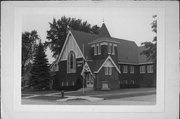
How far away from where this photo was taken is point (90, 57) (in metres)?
4.78

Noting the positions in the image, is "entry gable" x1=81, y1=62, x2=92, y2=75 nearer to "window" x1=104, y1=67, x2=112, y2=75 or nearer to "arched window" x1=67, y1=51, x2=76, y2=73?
"arched window" x1=67, y1=51, x2=76, y2=73

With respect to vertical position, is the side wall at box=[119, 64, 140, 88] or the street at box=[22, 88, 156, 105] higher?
the side wall at box=[119, 64, 140, 88]

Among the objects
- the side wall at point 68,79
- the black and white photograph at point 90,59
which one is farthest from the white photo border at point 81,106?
the side wall at point 68,79

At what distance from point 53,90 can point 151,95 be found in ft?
4.85

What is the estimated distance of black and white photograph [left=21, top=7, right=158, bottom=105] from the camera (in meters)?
4.68

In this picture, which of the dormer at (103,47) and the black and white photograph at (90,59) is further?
the dormer at (103,47)

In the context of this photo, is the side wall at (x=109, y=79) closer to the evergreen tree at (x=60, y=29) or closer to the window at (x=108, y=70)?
the window at (x=108, y=70)

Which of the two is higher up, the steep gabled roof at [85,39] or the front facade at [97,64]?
the steep gabled roof at [85,39]

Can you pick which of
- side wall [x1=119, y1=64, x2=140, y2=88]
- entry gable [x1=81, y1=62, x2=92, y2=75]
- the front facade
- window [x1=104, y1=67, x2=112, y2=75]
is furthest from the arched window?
side wall [x1=119, y1=64, x2=140, y2=88]

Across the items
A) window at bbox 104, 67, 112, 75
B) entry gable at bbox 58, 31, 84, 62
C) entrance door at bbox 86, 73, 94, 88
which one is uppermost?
entry gable at bbox 58, 31, 84, 62

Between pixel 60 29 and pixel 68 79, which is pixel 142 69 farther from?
pixel 60 29

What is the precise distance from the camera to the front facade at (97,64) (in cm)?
476

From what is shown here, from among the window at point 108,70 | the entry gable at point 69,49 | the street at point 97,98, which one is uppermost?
the entry gable at point 69,49

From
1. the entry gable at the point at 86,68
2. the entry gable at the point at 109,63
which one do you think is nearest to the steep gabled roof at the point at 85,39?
the entry gable at the point at 86,68
